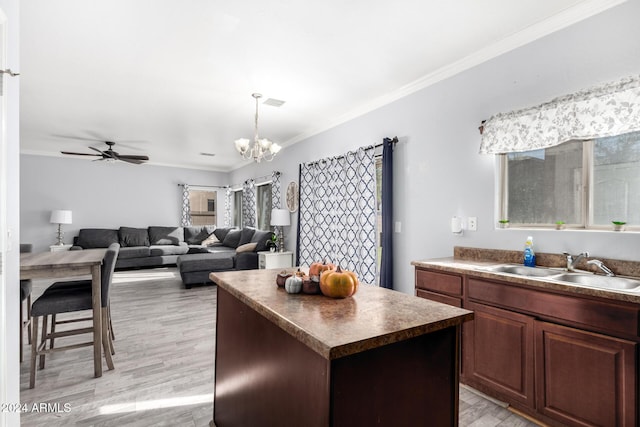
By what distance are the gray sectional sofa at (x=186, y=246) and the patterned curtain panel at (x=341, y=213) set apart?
1316 millimetres

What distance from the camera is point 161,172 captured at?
8250 mm

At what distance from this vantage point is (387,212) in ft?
11.4

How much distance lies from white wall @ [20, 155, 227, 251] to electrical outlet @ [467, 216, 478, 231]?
299 inches

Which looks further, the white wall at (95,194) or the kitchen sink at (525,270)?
the white wall at (95,194)

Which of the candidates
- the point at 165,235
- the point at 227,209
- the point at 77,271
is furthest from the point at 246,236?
the point at 77,271

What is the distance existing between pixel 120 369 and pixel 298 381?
224cm

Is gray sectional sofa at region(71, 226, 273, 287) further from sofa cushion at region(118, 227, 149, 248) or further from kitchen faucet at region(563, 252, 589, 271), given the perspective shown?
kitchen faucet at region(563, 252, 589, 271)

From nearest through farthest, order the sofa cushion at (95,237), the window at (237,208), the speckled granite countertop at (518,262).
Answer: the speckled granite countertop at (518,262) → the sofa cushion at (95,237) → the window at (237,208)

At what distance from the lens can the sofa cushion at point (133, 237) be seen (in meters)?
7.34

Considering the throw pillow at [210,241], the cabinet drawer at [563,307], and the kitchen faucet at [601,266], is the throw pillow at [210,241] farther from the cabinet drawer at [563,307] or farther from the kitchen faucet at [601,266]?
the kitchen faucet at [601,266]

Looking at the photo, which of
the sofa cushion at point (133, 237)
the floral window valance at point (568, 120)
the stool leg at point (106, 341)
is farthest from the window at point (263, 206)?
the floral window valance at point (568, 120)

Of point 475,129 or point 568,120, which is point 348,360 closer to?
point 568,120

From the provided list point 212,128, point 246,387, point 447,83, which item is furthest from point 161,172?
point 246,387

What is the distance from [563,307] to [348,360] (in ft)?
4.87
